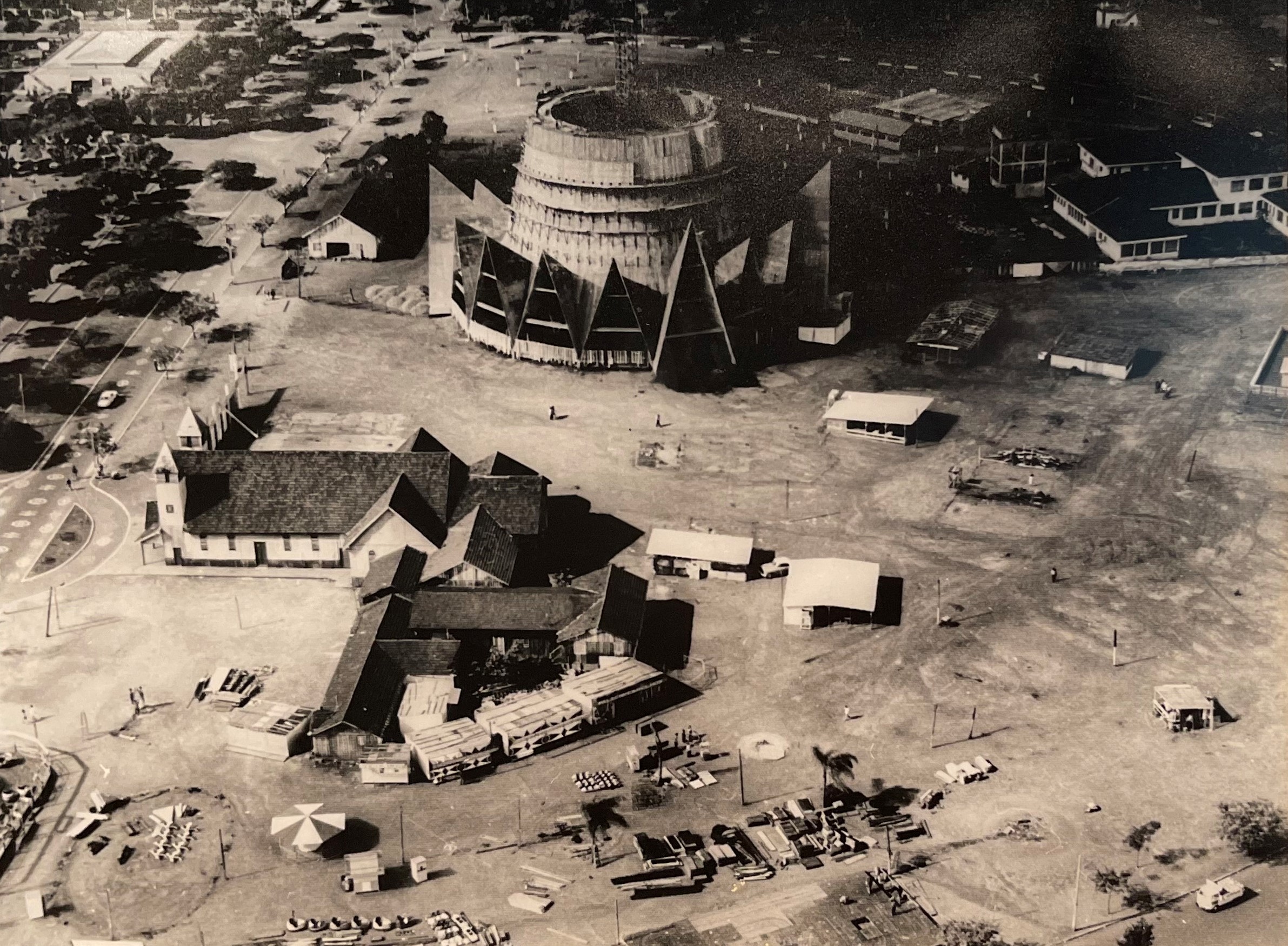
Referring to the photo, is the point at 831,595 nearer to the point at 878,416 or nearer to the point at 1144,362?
the point at 878,416

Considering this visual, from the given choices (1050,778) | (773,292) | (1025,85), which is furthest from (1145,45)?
(1050,778)

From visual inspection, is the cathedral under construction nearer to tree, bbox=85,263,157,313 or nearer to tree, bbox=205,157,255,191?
tree, bbox=85,263,157,313

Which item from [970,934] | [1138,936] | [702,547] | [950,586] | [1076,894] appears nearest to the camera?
[1138,936]

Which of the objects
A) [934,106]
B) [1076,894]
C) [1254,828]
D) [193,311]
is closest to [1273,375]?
[1254,828]

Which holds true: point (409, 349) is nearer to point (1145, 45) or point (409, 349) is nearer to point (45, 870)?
point (45, 870)

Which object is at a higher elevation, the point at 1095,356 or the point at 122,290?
the point at 122,290

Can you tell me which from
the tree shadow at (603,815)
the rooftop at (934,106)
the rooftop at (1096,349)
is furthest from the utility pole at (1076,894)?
the rooftop at (934,106)
